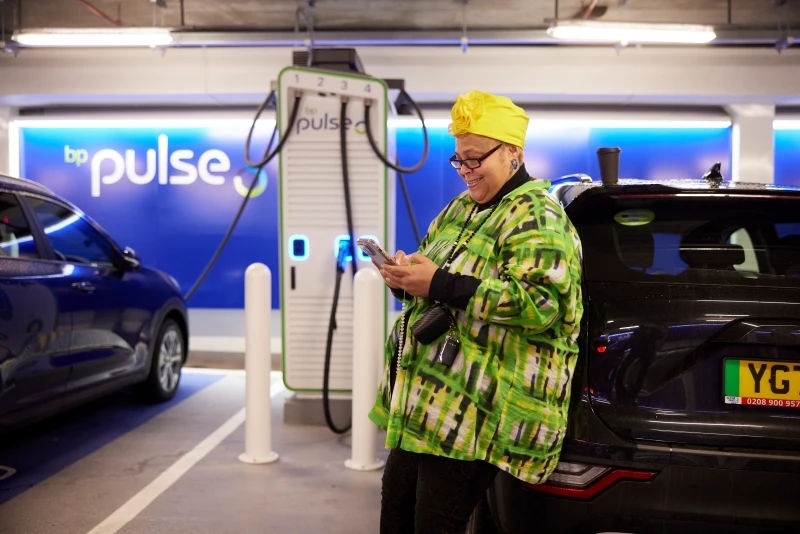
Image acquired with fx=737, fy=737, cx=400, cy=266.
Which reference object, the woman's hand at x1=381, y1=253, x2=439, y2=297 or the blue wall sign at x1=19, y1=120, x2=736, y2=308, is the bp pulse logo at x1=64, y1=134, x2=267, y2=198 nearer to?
the blue wall sign at x1=19, y1=120, x2=736, y2=308

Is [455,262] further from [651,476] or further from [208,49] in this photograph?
[208,49]

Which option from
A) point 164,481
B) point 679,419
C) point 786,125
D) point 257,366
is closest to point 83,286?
point 257,366

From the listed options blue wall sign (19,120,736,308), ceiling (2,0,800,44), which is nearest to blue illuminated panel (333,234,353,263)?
ceiling (2,0,800,44)

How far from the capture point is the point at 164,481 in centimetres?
389

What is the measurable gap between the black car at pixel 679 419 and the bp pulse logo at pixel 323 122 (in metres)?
3.07

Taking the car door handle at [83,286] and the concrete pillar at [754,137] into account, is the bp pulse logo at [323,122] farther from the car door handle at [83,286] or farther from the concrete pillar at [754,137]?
the concrete pillar at [754,137]

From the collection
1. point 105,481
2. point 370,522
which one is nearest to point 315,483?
point 370,522

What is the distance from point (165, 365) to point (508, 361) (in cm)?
445

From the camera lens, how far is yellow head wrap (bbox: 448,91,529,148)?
6.07ft

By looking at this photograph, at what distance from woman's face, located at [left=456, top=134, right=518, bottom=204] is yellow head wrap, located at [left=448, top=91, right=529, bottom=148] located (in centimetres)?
2

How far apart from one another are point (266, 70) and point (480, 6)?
2.48 m

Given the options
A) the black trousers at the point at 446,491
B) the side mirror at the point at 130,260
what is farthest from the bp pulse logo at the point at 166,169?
the black trousers at the point at 446,491

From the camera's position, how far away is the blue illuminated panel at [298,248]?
4.95 m

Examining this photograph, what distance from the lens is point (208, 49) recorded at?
8.39m
